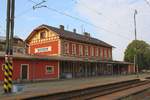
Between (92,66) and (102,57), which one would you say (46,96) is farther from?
(102,57)

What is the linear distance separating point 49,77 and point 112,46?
26.9m

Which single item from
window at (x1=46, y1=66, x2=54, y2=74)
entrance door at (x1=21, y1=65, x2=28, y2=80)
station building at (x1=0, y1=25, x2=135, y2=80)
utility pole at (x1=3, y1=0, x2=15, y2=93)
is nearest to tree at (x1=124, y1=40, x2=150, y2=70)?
station building at (x1=0, y1=25, x2=135, y2=80)

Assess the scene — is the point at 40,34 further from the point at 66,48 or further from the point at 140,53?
the point at 140,53

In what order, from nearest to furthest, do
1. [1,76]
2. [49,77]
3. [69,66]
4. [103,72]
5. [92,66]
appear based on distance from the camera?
1. [1,76]
2. [49,77]
3. [69,66]
4. [92,66]
5. [103,72]

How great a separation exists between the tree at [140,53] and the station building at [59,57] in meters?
21.6

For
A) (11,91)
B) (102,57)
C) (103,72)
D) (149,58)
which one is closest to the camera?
(11,91)

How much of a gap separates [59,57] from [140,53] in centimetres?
4617

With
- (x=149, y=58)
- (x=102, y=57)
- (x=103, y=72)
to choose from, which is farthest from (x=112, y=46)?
(x=149, y=58)

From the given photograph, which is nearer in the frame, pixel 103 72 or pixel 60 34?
pixel 60 34

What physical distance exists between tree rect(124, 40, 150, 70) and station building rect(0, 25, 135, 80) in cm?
2164

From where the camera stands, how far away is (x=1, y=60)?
3078 centimetres

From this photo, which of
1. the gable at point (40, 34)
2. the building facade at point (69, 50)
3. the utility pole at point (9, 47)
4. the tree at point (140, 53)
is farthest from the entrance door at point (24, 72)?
the tree at point (140, 53)

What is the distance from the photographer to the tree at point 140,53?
268ft

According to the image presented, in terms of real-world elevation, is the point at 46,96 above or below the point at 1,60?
below
